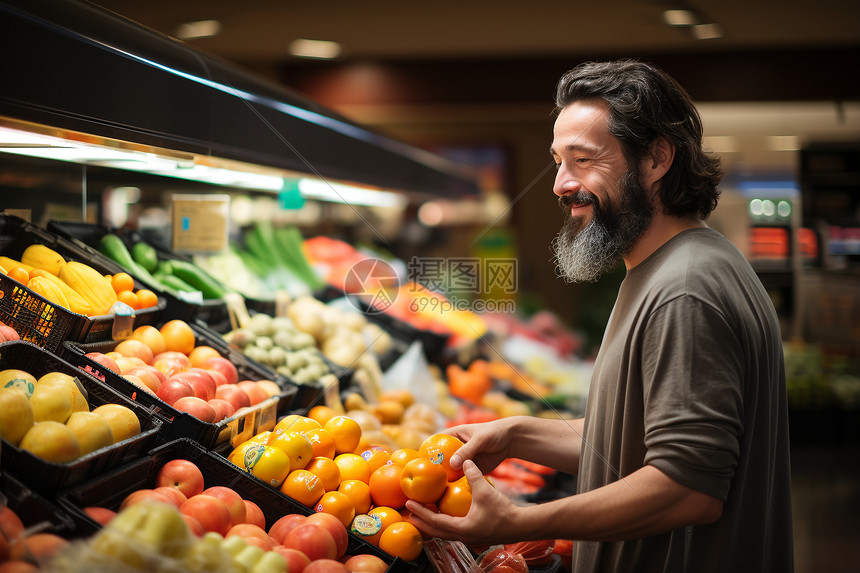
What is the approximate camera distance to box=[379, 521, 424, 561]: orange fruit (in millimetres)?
1412

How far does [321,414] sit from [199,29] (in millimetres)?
4609

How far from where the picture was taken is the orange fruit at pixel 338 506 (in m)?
1.46

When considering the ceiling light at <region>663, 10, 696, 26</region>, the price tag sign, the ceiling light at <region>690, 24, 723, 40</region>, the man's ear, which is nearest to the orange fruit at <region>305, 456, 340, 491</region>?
the man's ear

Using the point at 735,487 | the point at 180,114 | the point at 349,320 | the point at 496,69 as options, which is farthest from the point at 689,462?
the point at 496,69

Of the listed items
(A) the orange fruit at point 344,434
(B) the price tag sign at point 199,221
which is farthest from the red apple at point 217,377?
(B) the price tag sign at point 199,221

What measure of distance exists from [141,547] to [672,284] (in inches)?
38.4

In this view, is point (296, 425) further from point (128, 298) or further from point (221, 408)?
point (128, 298)

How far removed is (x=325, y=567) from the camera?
1.24m

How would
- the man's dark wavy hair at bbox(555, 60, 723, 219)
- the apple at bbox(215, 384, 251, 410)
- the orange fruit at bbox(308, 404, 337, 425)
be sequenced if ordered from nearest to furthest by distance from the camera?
the man's dark wavy hair at bbox(555, 60, 723, 219)
the apple at bbox(215, 384, 251, 410)
the orange fruit at bbox(308, 404, 337, 425)

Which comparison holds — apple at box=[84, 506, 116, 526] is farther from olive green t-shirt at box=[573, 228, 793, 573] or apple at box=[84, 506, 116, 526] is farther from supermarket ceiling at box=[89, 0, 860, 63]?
supermarket ceiling at box=[89, 0, 860, 63]

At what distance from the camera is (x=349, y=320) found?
3.05 metres

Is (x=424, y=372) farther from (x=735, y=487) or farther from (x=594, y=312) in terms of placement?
(x=594, y=312)

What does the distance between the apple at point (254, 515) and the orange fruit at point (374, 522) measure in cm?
19

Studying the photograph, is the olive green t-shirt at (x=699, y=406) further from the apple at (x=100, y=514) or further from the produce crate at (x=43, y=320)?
the produce crate at (x=43, y=320)
